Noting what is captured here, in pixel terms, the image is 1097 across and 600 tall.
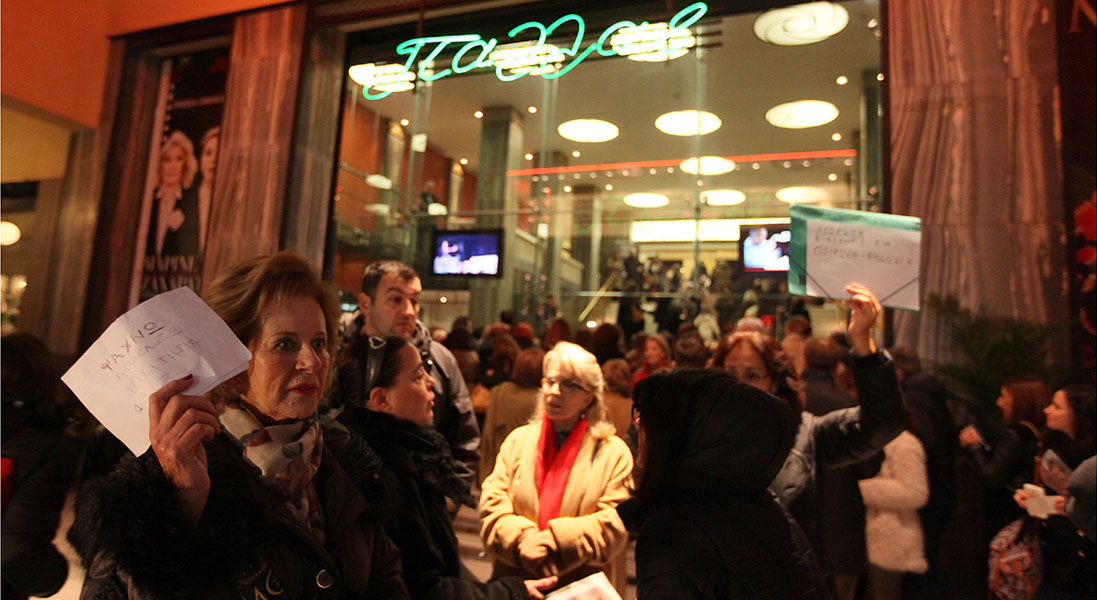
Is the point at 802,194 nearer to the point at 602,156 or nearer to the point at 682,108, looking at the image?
the point at 682,108

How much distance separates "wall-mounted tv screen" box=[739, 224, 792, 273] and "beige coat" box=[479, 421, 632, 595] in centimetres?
362

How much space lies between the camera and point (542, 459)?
3006mm

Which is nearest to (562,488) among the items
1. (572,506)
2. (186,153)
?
(572,506)

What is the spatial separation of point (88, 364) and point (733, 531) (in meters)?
1.29

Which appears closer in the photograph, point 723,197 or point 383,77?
point 383,77

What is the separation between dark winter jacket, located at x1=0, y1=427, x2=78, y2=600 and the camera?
2.10 meters

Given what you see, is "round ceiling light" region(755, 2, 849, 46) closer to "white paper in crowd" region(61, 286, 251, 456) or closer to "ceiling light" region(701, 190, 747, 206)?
"ceiling light" region(701, 190, 747, 206)

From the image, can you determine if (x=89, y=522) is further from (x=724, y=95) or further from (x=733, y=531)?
(x=724, y=95)

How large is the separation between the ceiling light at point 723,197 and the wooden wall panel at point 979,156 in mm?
2902

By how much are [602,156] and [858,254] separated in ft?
20.9

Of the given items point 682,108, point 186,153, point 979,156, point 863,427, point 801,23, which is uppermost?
point 801,23

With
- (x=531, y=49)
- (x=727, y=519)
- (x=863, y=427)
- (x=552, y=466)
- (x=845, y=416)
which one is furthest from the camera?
(x=531, y=49)

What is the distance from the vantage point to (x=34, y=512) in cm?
214

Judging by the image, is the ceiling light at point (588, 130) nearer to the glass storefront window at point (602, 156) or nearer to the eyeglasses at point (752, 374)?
the glass storefront window at point (602, 156)
